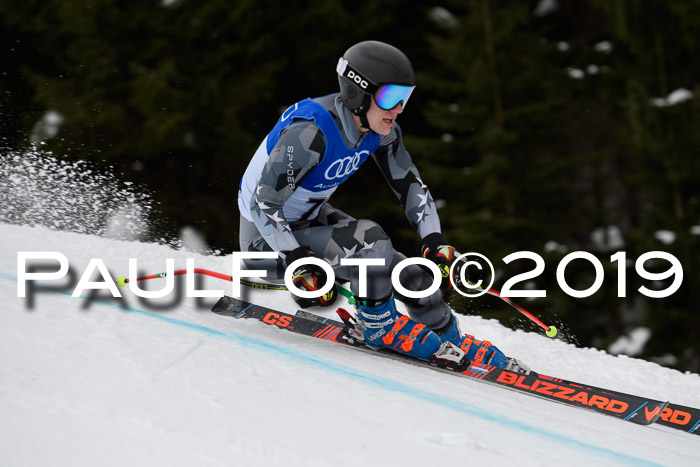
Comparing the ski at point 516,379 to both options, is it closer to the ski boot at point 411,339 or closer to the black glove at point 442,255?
the ski boot at point 411,339

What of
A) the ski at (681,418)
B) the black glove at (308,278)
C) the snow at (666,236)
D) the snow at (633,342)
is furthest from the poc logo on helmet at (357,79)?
the snow at (633,342)

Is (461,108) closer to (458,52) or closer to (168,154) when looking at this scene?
(458,52)

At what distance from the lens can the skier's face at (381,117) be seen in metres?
2.94

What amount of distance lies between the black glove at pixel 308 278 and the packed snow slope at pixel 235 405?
257 millimetres

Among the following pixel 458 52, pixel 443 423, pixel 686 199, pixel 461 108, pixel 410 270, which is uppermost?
pixel 458 52

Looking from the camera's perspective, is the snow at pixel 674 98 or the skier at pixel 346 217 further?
the snow at pixel 674 98

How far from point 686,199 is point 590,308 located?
2154mm

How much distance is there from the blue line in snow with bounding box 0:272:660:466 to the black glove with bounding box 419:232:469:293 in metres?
0.65

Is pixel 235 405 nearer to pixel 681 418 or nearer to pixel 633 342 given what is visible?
pixel 681 418

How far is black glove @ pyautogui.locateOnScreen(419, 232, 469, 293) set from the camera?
122 inches

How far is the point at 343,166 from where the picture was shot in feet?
10.1

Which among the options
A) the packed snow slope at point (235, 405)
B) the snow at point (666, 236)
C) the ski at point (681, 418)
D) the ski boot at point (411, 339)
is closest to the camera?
the packed snow slope at point (235, 405)

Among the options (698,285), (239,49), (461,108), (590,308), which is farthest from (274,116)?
(698,285)

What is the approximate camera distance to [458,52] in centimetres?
969
